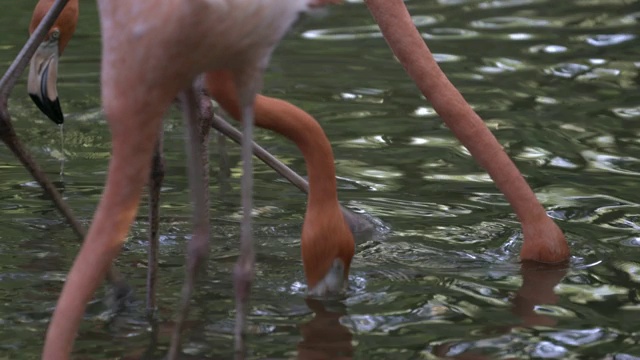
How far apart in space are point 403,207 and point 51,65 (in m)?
1.39

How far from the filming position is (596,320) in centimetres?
362

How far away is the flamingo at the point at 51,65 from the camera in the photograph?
465 cm

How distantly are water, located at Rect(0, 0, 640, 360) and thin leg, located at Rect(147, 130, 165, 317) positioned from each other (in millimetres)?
59

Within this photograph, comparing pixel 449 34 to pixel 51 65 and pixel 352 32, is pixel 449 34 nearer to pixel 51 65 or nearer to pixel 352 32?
pixel 352 32

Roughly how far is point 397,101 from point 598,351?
115 inches

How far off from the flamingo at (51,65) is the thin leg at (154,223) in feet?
3.28

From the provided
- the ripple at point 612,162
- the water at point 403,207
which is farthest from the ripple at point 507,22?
the ripple at point 612,162

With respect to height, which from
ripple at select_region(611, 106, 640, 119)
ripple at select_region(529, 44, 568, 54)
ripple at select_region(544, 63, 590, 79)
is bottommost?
ripple at select_region(611, 106, 640, 119)

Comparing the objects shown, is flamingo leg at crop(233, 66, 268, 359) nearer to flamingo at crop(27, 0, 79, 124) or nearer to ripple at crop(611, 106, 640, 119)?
flamingo at crop(27, 0, 79, 124)

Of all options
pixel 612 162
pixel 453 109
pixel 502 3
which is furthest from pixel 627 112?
A: pixel 502 3

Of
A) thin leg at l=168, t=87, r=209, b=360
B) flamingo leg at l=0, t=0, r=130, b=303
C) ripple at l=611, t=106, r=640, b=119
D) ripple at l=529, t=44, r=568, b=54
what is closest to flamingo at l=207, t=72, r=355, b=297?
thin leg at l=168, t=87, r=209, b=360

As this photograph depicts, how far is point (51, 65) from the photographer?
4699 millimetres

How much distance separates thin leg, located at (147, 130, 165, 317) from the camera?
3.72 metres

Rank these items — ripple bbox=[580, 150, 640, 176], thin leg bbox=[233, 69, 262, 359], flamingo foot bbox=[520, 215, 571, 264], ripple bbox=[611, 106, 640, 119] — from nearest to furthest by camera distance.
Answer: thin leg bbox=[233, 69, 262, 359] → flamingo foot bbox=[520, 215, 571, 264] → ripple bbox=[580, 150, 640, 176] → ripple bbox=[611, 106, 640, 119]
